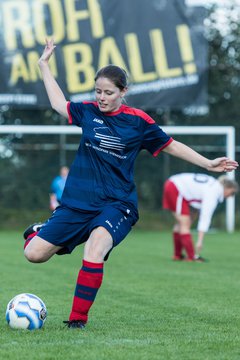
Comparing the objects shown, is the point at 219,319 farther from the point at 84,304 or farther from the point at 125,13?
the point at 125,13

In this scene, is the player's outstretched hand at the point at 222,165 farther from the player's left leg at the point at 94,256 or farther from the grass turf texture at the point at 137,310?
the grass turf texture at the point at 137,310

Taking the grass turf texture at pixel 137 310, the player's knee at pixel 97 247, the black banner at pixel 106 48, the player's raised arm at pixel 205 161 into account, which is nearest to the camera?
the grass turf texture at pixel 137 310

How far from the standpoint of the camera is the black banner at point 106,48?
21125 millimetres

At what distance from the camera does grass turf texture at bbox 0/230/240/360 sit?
503 cm

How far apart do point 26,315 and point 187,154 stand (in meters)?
1.64

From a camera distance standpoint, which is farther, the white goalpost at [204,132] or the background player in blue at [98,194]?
the white goalpost at [204,132]

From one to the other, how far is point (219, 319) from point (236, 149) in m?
16.9

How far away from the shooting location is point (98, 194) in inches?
232

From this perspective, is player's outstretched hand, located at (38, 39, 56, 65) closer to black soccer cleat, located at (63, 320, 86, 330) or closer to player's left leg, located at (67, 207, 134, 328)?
player's left leg, located at (67, 207, 134, 328)

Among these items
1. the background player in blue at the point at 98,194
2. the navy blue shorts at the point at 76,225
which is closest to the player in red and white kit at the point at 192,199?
the background player in blue at the point at 98,194

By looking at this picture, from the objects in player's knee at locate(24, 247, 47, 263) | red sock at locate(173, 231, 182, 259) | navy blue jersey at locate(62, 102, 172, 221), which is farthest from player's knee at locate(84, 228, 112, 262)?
red sock at locate(173, 231, 182, 259)

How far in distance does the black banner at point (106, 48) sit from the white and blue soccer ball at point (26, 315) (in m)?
15.6

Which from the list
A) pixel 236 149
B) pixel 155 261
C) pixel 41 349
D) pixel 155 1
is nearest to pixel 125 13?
pixel 155 1

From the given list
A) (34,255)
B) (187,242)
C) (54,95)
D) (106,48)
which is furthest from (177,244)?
(106,48)
